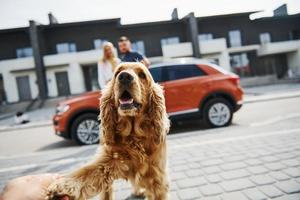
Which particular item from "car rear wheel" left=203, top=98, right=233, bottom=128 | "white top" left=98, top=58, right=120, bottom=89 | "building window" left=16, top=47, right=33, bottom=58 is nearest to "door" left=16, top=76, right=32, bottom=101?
"building window" left=16, top=47, right=33, bottom=58

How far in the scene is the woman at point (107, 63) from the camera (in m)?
5.42

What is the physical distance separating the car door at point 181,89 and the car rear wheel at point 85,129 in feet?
6.56

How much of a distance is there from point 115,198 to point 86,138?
3865mm

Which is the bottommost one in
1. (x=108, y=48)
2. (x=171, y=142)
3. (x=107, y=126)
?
(x=171, y=142)

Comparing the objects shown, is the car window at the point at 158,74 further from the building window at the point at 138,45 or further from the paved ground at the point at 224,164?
the building window at the point at 138,45

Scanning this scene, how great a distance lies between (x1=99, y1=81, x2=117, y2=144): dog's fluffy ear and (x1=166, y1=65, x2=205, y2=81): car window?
4432mm

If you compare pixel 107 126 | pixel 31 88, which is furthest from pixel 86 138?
pixel 31 88

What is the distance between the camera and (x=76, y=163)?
4.66m

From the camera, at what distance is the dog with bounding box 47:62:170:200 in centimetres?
223

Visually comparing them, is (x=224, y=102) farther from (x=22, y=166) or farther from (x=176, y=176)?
(x=22, y=166)

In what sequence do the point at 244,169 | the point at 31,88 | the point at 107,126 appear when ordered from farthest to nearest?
the point at 31,88, the point at 244,169, the point at 107,126

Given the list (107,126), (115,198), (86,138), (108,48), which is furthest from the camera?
(86,138)

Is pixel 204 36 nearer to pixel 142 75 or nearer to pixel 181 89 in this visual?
pixel 181 89

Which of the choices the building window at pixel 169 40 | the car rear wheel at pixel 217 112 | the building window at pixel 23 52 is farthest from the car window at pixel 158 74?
the building window at pixel 23 52
